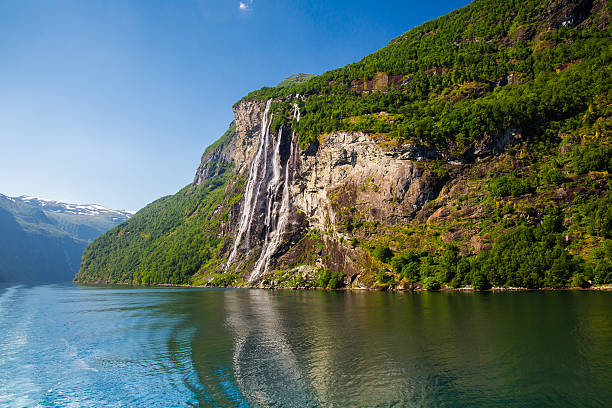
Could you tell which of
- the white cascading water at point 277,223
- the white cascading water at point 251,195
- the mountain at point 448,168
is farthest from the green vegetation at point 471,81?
the white cascading water at point 251,195

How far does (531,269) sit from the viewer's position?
60.0 metres

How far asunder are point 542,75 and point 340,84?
2979 inches

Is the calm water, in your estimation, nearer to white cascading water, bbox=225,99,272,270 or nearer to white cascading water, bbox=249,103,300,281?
white cascading water, bbox=249,103,300,281

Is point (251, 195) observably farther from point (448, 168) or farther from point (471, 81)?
point (471, 81)

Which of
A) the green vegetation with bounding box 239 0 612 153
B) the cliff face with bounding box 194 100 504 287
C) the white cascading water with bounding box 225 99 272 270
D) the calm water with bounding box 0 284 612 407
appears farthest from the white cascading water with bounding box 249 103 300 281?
→ the calm water with bounding box 0 284 612 407

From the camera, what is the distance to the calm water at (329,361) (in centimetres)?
1555

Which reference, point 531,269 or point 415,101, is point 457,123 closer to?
point 415,101

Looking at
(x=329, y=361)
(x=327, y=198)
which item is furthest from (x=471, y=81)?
(x=329, y=361)

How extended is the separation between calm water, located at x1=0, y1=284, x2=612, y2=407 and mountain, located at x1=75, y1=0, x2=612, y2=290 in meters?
32.4

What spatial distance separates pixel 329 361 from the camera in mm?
21219

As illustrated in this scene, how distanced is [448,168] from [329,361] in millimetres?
78056

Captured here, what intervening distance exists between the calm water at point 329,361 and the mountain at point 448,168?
106ft

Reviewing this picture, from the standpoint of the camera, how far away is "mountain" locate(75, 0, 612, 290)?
66.4 m

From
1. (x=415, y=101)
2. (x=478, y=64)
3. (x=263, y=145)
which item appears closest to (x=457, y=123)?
(x=415, y=101)
